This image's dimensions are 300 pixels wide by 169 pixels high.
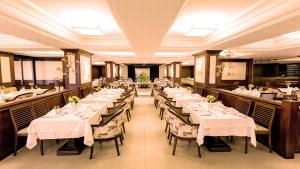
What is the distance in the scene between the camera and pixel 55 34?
14.7 feet

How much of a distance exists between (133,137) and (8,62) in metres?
8.60

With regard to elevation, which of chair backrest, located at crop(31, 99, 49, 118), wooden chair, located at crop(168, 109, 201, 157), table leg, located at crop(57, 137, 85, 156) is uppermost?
chair backrest, located at crop(31, 99, 49, 118)

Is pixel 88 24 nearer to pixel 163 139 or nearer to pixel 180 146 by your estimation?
pixel 163 139

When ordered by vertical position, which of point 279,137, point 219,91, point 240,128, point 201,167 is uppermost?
point 219,91

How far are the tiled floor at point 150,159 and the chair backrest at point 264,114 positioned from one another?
55 centimetres

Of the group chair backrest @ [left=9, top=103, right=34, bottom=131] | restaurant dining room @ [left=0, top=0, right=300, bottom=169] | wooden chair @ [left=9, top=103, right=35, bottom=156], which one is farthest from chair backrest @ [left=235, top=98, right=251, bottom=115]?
chair backrest @ [left=9, top=103, right=34, bottom=131]

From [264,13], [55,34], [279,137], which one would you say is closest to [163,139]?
[279,137]

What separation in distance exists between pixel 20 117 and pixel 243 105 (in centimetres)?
533

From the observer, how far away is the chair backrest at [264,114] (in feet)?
11.7

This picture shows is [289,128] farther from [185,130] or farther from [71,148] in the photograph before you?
[71,148]

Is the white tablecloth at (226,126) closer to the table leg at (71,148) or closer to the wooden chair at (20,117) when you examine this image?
the table leg at (71,148)

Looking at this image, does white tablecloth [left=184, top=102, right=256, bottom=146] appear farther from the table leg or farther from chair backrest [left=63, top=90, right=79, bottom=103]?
chair backrest [left=63, top=90, right=79, bottom=103]

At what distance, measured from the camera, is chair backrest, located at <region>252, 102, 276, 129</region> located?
11.7ft

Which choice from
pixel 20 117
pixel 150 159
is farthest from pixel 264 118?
pixel 20 117
